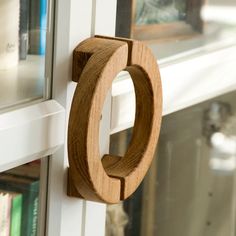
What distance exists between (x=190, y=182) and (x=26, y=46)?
62 cm

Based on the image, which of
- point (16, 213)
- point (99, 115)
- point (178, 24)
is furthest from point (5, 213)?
point (178, 24)

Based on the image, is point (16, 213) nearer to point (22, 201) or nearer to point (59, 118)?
point (22, 201)

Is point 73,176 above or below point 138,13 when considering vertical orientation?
below

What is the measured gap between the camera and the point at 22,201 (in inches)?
30.8

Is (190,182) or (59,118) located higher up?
(59,118)

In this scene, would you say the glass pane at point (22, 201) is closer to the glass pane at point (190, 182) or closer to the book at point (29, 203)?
the book at point (29, 203)

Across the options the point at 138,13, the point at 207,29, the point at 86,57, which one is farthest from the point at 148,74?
the point at 207,29

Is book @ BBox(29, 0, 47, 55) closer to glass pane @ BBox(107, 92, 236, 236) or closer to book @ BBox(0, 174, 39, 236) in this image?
book @ BBox(0, 174, 39, 236)

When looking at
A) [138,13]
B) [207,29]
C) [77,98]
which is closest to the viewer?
[77,98]

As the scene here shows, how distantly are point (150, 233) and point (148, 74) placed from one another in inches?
20.3

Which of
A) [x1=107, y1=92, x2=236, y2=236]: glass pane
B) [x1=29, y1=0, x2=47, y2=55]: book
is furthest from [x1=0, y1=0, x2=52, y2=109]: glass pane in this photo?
[x1=107, y1=92, x2=236, y2=236]: glass pane

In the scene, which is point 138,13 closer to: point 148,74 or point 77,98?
point 148,74

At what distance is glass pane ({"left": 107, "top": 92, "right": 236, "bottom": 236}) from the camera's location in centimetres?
123

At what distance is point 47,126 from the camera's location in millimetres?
737
